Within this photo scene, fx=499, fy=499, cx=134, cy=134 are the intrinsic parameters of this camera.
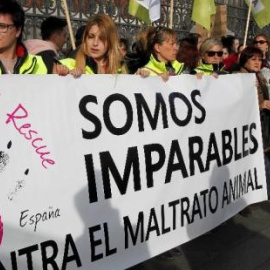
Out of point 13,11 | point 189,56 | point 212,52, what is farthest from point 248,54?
point 13,11

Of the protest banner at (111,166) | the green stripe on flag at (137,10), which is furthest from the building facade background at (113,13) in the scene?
the protest banner at (111,166)

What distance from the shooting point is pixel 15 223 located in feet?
7.72

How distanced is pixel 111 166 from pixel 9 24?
94 cm

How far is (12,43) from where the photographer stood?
268 cm

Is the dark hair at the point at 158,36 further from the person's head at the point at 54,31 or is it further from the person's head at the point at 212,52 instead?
the person's head at the point at 54,31

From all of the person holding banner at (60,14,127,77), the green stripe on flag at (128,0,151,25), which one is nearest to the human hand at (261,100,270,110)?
the green stripe on flag at (128,0,151,25)

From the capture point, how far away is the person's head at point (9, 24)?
263 cm

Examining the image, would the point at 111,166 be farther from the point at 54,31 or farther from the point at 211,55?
the point at 54,31

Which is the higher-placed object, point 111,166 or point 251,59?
point 251,59

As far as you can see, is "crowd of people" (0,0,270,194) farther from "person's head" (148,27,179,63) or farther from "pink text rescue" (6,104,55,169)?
"pink text rescue" (6,104,55,169)

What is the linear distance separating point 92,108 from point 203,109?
1039 millimetres

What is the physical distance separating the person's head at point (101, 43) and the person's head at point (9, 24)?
529 mm

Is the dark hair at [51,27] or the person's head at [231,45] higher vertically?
the dark hair at [51,27]

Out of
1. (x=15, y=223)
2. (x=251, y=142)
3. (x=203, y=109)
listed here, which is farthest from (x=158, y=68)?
(x=15, y=223)
